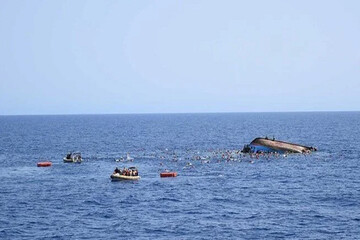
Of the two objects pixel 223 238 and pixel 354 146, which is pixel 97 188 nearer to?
pixel 223 238

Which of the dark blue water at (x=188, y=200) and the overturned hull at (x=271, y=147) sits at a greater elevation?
the overturned hull at (x=271, y=147)

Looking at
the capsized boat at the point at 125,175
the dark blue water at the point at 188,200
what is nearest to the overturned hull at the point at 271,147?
the dark blue water at the point at 188,200

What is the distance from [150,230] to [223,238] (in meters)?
8.46

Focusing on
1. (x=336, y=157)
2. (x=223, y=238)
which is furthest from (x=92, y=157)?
(x=223, y=238)

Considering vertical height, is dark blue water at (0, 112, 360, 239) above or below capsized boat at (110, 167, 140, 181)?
below

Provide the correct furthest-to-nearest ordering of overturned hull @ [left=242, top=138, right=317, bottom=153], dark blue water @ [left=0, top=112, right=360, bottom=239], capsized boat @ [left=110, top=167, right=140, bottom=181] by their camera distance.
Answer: overturned hull @ [left=242, top=138, right=317, bottom=153], capsized boat @ [left=110, top=167, right=140, bottom=181], dark blue water @ [left=0, top=112, right=360, bottom=239]

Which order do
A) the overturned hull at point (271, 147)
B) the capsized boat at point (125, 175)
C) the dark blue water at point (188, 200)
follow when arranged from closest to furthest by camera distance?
the dark blue water at point (188, 200)
the capsized boat at point (125, 175)
the overturned hull at point (271, 147)

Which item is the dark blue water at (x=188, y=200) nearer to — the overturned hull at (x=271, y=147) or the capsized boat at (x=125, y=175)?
the capsized boat at (x=125, y=175)

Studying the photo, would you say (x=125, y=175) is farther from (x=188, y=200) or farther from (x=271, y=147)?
(x=271, y=147)

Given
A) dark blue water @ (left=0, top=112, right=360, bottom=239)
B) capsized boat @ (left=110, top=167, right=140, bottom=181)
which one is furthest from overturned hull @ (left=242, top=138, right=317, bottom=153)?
capsized boat @ (left=110, top=167, right=140, bottom=181)

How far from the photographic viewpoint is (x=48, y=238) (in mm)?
57844

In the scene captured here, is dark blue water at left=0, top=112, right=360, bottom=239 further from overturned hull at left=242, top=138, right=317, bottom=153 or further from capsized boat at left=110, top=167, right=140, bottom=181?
overturned hull at left=242, top=138, right=317, bottom=153

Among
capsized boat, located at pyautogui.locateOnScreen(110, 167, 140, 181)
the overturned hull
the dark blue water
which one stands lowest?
the dark blue water

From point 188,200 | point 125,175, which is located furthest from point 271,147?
point 188,200
